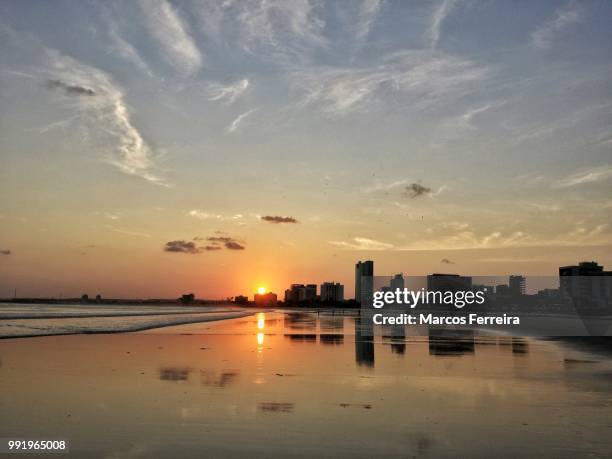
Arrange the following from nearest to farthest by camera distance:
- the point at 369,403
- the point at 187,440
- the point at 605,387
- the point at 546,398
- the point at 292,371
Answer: the point at 187,440 → the point at 369,403 → the point at 546,398 → the point at 605,387 → the point at 292,371

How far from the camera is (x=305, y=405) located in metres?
12.9

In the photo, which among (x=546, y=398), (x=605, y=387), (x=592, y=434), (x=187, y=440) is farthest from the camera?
(x=605, y=387)

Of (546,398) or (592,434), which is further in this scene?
(546,398)

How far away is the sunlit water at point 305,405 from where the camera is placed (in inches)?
373

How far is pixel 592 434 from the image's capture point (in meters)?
10.3

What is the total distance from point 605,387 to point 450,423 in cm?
793

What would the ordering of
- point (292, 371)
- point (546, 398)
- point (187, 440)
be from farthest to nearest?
point (292, 371) → point (546, 398) → point (187, 440)

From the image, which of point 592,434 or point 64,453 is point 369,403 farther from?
point 64,453

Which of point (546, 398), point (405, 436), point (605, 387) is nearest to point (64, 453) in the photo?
point (405, 436)

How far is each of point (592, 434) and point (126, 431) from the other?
9186mm

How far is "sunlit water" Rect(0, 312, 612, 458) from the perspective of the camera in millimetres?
9477

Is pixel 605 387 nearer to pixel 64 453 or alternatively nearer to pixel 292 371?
pixel 292 371

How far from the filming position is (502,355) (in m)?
25.9

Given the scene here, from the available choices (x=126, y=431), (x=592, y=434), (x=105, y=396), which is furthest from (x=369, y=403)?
(x=105, y=396)
